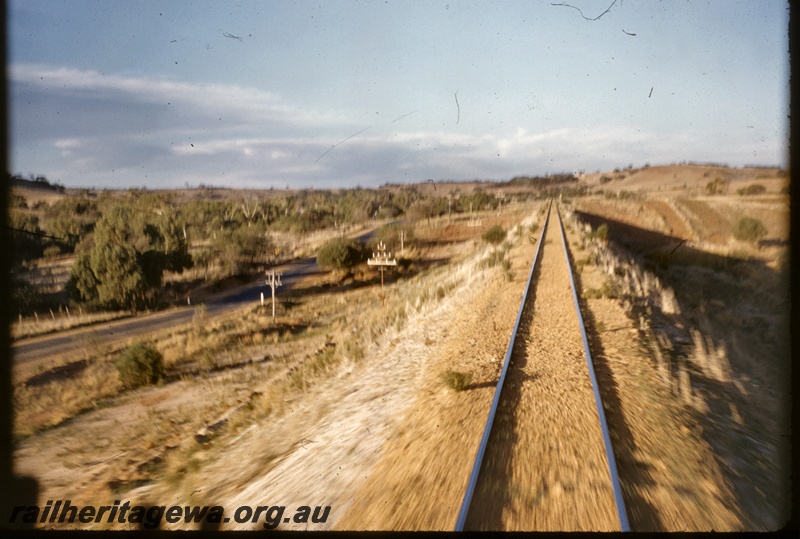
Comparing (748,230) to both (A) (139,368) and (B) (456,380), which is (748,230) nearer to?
(B) (456,380)

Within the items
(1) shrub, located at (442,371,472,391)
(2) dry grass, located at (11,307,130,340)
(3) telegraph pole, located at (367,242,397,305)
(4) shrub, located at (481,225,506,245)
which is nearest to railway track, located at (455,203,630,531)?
(1) shrub, located at (442,371,472,391)

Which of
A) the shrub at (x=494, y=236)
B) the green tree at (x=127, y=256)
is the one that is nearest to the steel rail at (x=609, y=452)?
the green tree at (x=127, y=256)

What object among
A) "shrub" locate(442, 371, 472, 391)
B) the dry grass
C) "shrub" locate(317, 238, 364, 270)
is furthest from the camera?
"shrub" locate(317, 238, 364, 270)

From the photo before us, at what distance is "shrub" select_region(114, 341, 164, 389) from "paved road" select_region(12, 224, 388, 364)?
214 cm

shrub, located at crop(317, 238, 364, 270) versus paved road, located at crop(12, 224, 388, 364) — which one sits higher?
shrub, located at crop(317, 238, 364, 270)

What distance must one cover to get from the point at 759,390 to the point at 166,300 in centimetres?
2117

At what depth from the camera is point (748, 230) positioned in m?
15.0

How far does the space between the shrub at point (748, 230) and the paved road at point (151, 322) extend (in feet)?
58.8

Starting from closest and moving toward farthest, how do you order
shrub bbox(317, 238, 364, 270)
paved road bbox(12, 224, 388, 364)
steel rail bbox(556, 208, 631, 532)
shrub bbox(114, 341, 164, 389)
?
steel rail bbox(556, 208, 631, 532)
shrub bbox(114, 341, 164, 389)
paved road bbox(12, 224, 388, 364)
shrub bbox(317, 238, 364, 270)

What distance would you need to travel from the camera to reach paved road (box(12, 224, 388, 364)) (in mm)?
12617

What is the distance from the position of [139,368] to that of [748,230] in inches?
775

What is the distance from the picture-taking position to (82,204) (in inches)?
385

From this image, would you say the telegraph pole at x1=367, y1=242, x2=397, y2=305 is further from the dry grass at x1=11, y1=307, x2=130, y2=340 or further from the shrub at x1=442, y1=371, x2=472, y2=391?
the shrub at x1=442, y1=371, x2=472, y2=391

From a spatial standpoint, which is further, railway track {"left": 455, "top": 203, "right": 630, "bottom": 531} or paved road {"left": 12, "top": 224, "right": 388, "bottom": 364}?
paved road {"left": 12, "top": 224, "right": 388, "bottom": 364}
